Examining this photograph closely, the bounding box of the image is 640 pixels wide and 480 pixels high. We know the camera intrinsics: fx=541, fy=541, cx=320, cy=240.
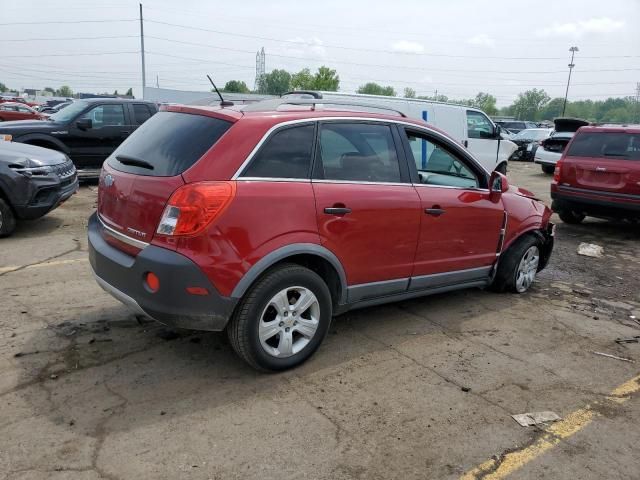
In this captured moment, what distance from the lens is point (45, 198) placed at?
7.25m

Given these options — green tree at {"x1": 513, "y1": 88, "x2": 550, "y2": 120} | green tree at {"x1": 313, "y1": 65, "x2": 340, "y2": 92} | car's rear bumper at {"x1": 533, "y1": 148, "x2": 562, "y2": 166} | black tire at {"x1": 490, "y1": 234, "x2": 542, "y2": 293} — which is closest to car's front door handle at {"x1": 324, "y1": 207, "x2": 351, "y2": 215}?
black tire at {"x1": 490, "y1": 234, "x2": 542, "y2": 293}

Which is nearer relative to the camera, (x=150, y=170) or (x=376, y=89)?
(x=150, y=170)

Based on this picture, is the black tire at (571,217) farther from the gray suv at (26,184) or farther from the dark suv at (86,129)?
the dark suv at (86,129)

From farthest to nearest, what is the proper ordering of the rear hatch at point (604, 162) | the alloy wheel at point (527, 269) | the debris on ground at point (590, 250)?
the rear hatch at point (604, 162) < the debris on ground at point (590, 250) < the alloy wheel at point (527, 269)

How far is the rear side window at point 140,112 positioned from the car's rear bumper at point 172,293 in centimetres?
918

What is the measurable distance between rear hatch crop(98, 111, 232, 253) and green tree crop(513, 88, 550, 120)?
131 metres

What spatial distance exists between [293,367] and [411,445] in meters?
1.05

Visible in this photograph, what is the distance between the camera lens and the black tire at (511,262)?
5379mm

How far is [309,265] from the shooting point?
3842 millimetres

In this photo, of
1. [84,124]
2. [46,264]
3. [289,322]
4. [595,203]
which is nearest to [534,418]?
[289,322]

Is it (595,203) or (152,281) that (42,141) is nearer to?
(152,281)

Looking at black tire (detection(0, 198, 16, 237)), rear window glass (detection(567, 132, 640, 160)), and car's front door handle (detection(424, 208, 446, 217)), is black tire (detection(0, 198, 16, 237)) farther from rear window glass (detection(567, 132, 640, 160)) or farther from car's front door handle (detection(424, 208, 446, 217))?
rear window glass (detection(567, 132, 640, 160))

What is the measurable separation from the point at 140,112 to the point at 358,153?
9205mm

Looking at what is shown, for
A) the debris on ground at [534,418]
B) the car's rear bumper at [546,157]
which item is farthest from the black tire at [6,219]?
the car's rear bumper at [546,157]
